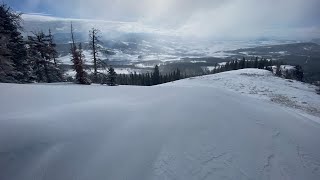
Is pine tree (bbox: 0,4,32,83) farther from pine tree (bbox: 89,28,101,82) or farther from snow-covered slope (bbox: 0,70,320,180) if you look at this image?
snow-covered slope (bbox: 0,70,320,180)

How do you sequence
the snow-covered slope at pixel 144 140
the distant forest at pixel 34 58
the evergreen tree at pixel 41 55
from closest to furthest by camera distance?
the snow-covered slope at pixel 144 140
the distant forest at pixel 34 58
the evergreen tree at pixel 41 55

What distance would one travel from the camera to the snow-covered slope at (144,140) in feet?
21.3

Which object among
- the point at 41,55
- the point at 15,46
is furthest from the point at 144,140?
the point at 41,55

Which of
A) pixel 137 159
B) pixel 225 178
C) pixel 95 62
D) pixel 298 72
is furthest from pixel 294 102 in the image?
pixel 298 72

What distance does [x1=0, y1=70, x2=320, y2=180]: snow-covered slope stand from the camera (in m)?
6.48

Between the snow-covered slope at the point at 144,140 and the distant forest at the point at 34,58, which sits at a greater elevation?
the distant forest at the point at 34,58

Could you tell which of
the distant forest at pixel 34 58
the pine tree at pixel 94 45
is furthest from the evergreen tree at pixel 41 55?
the pine tree at pixel 94 45

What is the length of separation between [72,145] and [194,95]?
315 inches

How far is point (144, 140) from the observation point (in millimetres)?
7770

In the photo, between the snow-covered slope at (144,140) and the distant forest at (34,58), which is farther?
the distant forest at (34,58)

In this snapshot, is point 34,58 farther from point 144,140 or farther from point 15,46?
point 144,140

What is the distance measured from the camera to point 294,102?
18.3 metres

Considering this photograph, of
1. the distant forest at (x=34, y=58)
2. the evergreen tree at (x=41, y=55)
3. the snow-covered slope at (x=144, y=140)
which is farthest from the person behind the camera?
the evergreen tree at (x=41, y=55)

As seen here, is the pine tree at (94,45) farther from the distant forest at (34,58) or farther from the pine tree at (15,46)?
the pine tree at (15,46)
